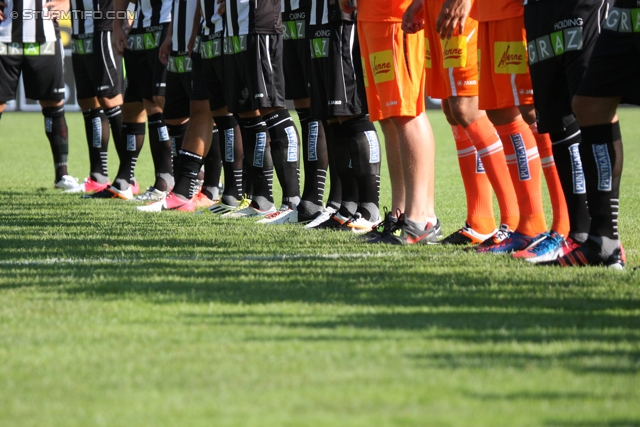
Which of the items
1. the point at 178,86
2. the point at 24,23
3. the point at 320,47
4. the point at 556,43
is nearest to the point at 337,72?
the point at 320,47

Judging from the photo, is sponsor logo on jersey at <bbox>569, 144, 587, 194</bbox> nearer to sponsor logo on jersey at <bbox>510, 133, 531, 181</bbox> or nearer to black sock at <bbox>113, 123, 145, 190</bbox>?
sponsor logo on jersey at <bbox>510, 133, 531, 181</bbox>

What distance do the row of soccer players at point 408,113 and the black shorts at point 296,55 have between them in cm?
1

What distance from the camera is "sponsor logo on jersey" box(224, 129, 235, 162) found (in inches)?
308

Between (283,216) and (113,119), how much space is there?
3326 millimetres

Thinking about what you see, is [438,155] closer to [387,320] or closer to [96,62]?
[96,62]

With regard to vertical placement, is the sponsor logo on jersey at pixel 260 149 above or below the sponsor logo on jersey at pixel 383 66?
below

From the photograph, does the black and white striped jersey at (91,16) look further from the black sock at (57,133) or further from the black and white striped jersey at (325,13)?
the black and white striped jersey at (325,13)

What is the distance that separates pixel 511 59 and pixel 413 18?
23.0 inches

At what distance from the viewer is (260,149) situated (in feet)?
24.0

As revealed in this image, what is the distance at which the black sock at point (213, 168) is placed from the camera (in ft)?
27.5

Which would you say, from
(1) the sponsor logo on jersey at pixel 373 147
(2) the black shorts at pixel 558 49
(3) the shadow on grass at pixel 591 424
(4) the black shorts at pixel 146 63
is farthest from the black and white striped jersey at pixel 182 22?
(3) the shadow on grass at pixel 591 424

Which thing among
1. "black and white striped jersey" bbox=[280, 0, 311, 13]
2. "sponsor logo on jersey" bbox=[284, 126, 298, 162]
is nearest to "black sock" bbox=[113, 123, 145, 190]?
"sponsor logo on jersey" bbox=[284, 126, 298, 162]

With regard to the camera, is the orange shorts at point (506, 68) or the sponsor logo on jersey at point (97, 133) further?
the sponsor logo on jersey at point (97, 133)

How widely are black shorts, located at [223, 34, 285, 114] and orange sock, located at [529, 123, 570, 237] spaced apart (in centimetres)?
233
